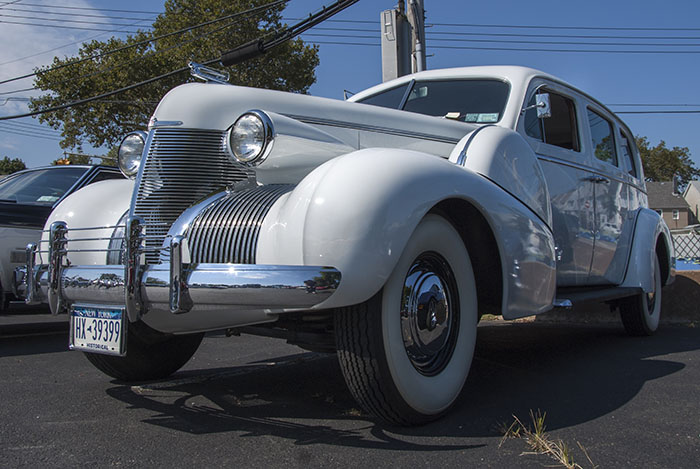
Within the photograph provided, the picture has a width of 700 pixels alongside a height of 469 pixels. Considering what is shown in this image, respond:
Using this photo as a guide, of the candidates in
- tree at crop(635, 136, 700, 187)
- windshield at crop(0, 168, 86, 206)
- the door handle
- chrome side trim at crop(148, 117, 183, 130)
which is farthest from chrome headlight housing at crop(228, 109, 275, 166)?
tree at crop(635, 136, 700, 187)

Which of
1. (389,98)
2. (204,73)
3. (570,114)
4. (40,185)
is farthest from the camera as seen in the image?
(40,185)

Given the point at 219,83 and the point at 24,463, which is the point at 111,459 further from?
the point at 219,83

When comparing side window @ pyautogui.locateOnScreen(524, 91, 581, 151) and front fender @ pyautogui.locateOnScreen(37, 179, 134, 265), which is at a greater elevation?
side window @ pyautogui.locateOnScreen(524, 91, 581, 151)

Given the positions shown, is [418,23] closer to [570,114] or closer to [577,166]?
[570,114]

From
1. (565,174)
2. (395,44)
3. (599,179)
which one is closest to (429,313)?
(565,174)

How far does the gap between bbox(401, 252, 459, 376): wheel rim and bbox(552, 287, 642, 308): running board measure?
36.1 inches

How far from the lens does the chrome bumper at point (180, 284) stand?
6.85 feet

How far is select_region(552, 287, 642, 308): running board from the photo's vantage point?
3.32 m

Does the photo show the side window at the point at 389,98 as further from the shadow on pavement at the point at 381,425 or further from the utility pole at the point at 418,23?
the utility pole at the point at 418,23

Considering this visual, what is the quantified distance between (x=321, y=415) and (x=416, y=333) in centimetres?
60

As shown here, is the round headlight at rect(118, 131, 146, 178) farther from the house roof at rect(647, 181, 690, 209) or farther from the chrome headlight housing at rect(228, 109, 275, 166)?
the house roof at rect(647, 181, 690, 209)

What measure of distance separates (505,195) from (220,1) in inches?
811

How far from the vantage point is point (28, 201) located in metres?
5.87

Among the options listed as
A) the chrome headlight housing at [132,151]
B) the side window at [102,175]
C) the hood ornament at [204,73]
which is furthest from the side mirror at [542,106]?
the side window at [102,175]
